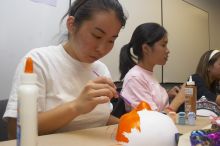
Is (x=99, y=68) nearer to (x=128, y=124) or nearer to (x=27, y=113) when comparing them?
(x=128, y=124)

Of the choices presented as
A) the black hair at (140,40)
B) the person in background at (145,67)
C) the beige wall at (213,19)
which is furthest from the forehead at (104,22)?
the beige wall at (213,19)

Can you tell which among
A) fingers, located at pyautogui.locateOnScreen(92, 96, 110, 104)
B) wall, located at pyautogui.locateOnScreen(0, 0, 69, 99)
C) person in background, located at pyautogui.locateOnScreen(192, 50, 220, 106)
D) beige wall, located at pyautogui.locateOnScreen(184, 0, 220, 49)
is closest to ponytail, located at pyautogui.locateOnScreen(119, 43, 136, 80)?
wall, located at pyautogui.locateOnScreen(0, 0, 69, 99)

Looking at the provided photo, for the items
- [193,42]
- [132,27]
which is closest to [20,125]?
[132,27]

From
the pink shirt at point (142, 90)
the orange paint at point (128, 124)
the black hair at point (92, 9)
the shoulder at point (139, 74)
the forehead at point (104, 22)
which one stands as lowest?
the pink shirt at point (142, 90)

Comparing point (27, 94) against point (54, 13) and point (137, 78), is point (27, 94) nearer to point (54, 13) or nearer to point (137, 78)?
point (137, 78)

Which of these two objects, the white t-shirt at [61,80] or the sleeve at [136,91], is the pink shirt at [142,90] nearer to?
the sleeve at [136,91]

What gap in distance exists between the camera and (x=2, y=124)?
0.98 metres

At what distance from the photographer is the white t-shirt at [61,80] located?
3.00 ft

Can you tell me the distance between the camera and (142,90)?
1507 millimetres

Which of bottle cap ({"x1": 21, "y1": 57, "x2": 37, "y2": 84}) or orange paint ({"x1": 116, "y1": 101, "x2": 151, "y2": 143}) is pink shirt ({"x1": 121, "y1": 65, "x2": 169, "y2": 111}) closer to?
orange paint ({"x1": 116, "y1": 101, "x2": 151, "y2": 143})

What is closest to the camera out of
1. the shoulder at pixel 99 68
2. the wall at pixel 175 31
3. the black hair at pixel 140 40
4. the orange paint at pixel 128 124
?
the orange paint at pixel 128 124

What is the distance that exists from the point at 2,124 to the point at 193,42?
9.10ft

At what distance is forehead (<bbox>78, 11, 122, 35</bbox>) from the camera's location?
917 millimetres

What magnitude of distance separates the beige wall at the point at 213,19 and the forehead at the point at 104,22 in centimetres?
288
